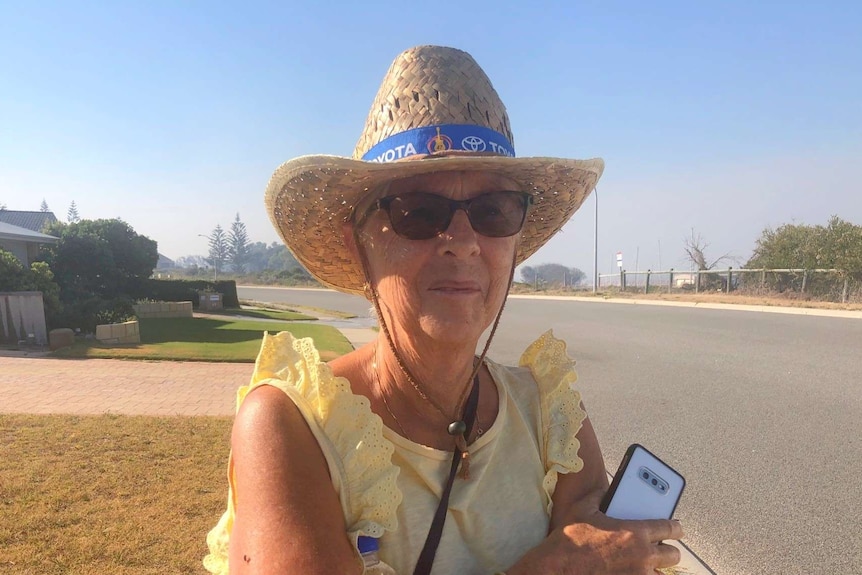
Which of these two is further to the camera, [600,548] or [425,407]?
[425,407]

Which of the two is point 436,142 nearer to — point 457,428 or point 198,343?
point 457,428

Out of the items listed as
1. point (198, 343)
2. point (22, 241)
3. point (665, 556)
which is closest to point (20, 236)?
point (22, 241)

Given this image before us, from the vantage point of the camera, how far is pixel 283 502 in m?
1.07

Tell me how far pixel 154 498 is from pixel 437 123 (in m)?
3.80

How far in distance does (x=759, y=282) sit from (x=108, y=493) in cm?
3012

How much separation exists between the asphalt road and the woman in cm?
264

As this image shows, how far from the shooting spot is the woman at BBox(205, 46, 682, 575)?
3.74 feet

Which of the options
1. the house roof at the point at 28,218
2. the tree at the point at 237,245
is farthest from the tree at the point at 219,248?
the house roof at the point at 28,218

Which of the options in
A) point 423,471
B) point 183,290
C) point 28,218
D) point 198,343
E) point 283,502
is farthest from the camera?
point 28,218

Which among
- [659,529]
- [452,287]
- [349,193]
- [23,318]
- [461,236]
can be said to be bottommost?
[23,318]

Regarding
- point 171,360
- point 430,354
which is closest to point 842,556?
point 430,354

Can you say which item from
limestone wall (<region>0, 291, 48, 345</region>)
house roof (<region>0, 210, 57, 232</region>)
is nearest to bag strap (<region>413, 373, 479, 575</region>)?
limestone wall (<region>0, 291, 48, 345</region>)

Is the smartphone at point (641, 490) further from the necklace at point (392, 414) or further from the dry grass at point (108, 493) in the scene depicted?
the dry grass at point (108, 493)

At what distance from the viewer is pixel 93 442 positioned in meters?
5.43
